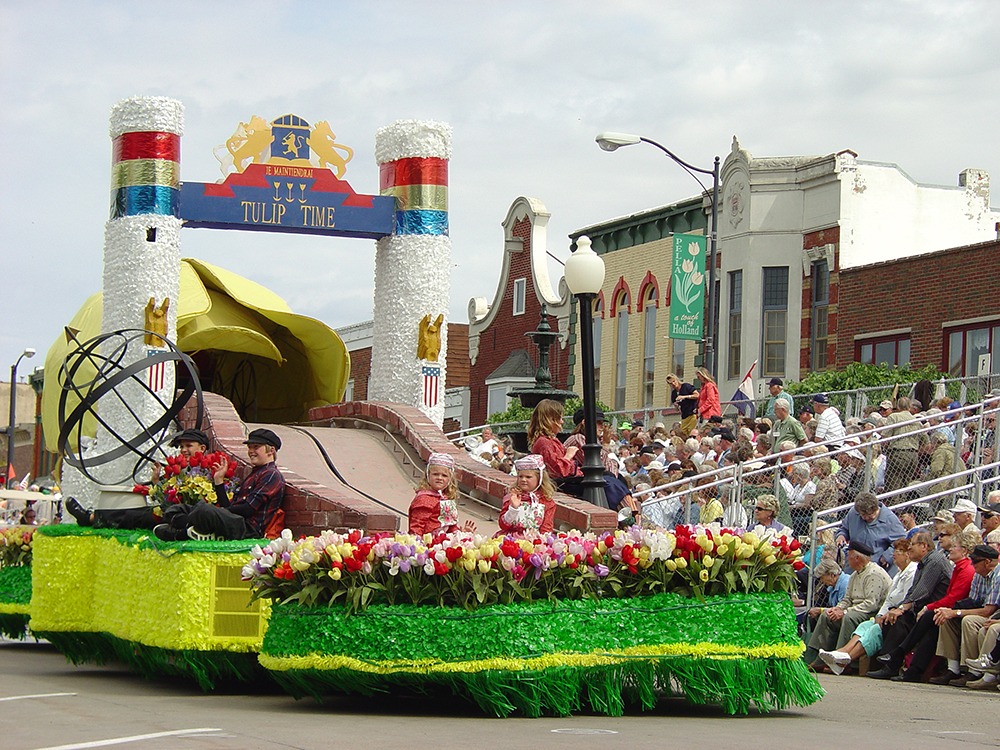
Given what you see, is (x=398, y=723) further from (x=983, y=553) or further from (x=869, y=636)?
(x=869, y=636)

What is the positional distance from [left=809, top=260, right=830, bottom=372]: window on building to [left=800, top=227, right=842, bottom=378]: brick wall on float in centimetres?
7

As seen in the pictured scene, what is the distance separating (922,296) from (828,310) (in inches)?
120

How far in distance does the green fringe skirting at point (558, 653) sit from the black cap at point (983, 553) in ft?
10.9

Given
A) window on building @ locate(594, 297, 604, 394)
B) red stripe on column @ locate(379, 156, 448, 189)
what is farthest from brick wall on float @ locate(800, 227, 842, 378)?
red stripe on column @ locate(379, 156, 448, 189)

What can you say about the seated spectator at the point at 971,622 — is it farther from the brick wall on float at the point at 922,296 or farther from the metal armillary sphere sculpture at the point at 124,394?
the brick wall on float at the point at 922,296

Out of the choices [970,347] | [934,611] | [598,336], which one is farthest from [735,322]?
[934,611]

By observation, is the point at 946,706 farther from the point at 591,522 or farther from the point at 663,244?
the point at 663,244

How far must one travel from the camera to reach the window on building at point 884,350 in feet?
99.3

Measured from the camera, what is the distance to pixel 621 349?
3997 cm

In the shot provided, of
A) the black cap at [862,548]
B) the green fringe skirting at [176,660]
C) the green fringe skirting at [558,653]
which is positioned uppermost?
the black cap at [862,548]

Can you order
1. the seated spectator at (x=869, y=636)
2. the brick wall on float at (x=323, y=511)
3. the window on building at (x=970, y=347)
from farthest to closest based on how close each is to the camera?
the window on building at (x=970, y=347), the seated spectator at (x=869, y=636), the brick wall on float at (x=323, y=511)

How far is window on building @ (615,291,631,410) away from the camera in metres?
39.7

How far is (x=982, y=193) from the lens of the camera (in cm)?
3475

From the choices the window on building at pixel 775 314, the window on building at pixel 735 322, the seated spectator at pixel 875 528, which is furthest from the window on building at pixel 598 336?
the seated spectator at pixel 875 528
